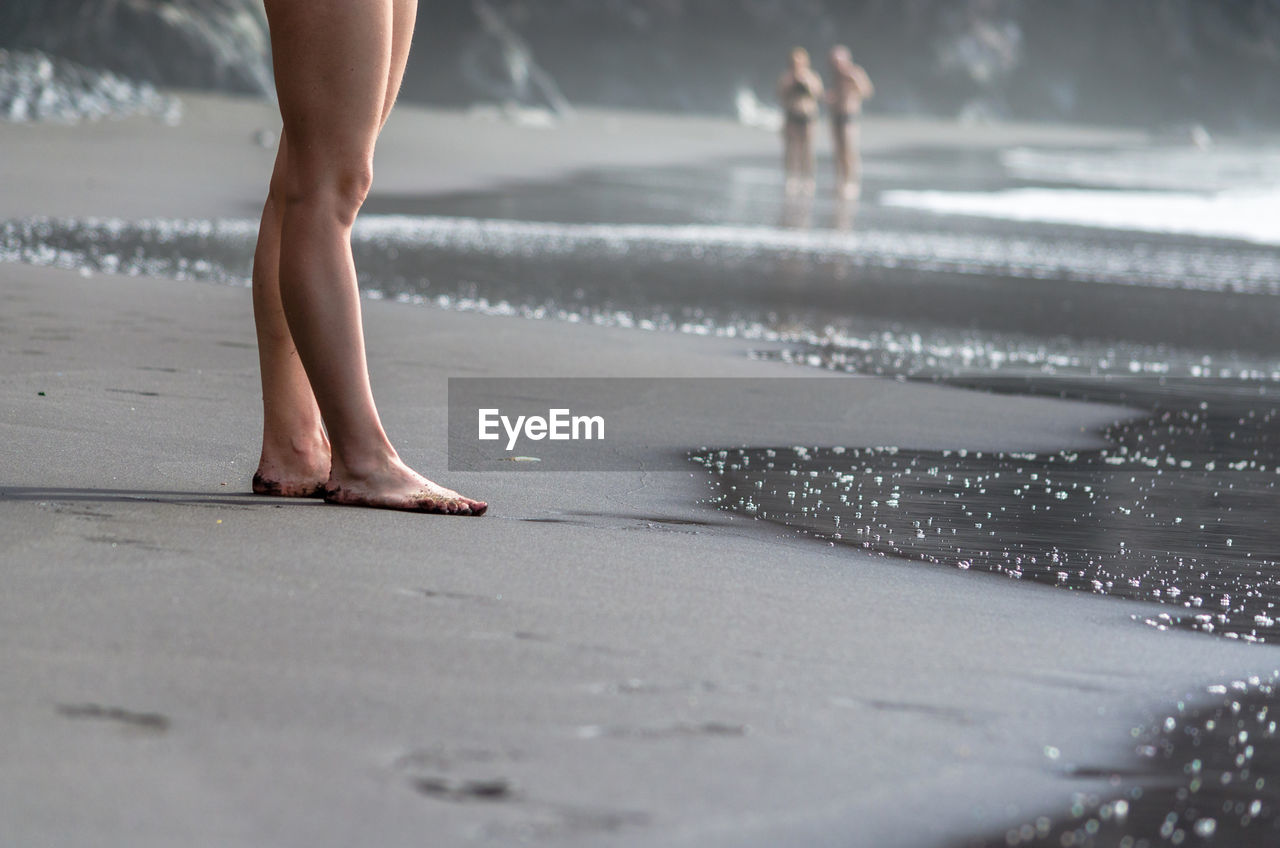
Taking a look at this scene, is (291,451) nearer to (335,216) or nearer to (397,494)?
(397,494)

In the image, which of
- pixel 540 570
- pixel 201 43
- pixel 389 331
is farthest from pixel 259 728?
pixel 201 43

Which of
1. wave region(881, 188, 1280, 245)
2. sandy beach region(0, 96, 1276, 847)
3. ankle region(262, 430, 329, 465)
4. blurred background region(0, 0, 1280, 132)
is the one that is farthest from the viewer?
blurred background region(0, 0, 1280, 132)

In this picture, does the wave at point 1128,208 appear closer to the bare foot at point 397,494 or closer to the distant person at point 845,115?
the distant person at point 845,115

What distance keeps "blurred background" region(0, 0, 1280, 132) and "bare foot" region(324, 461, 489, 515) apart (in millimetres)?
11732

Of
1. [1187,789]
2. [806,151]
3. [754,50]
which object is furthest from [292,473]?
[754,50]

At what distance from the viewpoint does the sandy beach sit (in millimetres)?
1508

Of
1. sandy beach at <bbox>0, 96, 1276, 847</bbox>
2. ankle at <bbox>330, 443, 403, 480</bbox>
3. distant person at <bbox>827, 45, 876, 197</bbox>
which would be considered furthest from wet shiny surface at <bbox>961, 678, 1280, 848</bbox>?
distant person at <bbox>827, 45, 876, 197</bbox>

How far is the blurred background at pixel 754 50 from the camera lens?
17969mm

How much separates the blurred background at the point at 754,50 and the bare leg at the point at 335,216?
37.9ft

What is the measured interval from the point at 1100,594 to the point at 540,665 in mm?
980

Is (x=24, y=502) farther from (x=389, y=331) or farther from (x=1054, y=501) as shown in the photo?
(x=389, y=331)

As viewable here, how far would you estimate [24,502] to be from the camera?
97.4 inches

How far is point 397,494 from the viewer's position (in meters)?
2.63

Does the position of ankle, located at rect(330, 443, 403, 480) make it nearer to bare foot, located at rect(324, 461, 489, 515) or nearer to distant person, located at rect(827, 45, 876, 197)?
bare foot, located at rect(324, 461, 489, 515)
